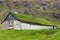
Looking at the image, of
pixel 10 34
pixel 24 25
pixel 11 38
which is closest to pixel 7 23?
pixel 24 25

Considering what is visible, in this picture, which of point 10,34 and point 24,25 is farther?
point 24,25

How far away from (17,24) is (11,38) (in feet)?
78.7

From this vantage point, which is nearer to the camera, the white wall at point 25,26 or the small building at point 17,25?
the white wall at point 25,26

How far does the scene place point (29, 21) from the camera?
58469 millimetres

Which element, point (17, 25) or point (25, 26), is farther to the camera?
point (17, 25)

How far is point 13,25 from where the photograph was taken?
204ft

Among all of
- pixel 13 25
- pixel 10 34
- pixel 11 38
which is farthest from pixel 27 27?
pixel 11 38

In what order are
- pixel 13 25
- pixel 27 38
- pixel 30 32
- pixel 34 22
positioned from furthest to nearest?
pixel 13 25, pixel 34 22, pixel 30 32, pixel 27 38

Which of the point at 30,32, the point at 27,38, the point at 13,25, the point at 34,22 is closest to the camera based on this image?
→ the point at 27,38

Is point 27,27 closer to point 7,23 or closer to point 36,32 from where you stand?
point 7,23

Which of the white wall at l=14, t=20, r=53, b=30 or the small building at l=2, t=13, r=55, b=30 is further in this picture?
the small building at l=2, t=13, r=55, b=30

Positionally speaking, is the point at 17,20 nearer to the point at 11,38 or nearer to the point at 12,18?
the point at 12,18

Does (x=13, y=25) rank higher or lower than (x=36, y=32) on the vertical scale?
lower

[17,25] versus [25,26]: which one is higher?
[25,26]
